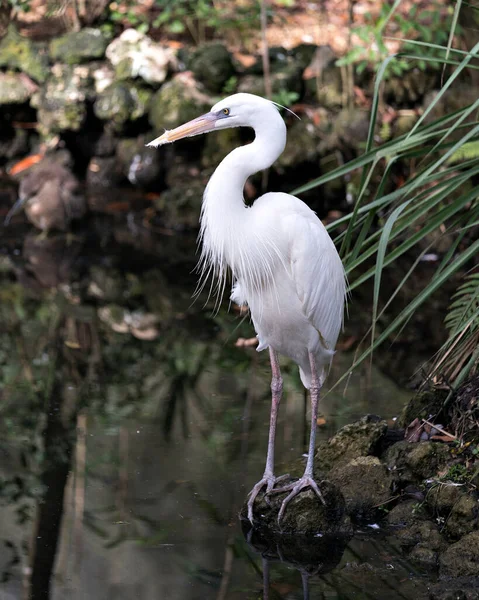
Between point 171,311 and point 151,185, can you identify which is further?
point 151,185

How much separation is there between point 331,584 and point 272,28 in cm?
908

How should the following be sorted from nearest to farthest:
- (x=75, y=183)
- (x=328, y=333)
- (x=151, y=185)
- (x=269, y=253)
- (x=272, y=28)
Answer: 1. (x=269, y=253)
2. (x=328, y=333)
3. (x=75, y=183)
4. (x=151, y=185)
5. (x=272, y=28)

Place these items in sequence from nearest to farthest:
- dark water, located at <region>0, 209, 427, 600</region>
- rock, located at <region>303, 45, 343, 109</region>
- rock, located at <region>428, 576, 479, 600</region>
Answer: rock, located at <region>428, 576, 479, 600</region> < dark water, located at <region>0, 209, 427, 600</region> < rock, located at <region>303, 45, 343, 109</region>

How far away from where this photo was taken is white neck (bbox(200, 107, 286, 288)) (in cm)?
366

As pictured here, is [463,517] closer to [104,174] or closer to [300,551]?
[300,551]

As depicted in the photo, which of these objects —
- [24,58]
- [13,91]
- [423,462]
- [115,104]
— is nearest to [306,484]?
[423,462]

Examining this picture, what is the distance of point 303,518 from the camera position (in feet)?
12.8

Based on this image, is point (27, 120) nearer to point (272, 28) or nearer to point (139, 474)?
point (272, 28)

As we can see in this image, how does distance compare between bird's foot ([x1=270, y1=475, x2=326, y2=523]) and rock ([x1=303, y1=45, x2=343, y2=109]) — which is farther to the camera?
rock ([x1=303, y1=45, x2=343, y2=109])

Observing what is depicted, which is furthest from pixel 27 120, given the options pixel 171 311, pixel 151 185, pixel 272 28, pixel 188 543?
pixel 188 543

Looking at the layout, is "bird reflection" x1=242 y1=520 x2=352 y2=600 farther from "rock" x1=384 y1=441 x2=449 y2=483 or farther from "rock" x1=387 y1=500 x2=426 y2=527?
"rock" x1=384 y1=441 x2=449 y2=483

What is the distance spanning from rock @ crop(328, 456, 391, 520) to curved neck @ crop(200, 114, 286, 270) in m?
1.18

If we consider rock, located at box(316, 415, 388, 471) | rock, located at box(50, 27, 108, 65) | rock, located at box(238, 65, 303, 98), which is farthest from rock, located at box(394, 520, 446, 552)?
rock, located at box(50, 27, 108, 65)

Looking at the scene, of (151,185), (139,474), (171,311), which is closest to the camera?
(139,474)
